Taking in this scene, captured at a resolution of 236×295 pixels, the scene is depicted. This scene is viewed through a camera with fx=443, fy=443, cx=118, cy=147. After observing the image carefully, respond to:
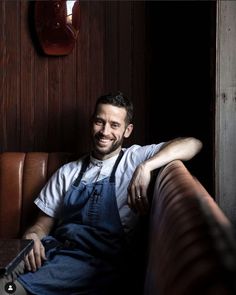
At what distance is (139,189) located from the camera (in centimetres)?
170

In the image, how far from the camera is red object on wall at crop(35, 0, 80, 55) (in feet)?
8.00

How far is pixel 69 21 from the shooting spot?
245 cm

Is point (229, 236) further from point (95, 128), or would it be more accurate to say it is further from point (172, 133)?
point (172, 133)

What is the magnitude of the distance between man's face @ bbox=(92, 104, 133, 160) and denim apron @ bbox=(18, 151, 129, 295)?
0.07 m

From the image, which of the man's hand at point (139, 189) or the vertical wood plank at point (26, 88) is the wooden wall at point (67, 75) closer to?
the vertical wood plank at point (26, 88)

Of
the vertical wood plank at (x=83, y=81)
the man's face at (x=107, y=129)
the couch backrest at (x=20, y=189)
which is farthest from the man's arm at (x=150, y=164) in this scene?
the vertical wood plank at (x=83, y=81)

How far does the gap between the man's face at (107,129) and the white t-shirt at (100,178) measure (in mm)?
50

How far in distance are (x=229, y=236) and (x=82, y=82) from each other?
2163mm

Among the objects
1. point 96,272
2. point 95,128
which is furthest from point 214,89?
point 96,272

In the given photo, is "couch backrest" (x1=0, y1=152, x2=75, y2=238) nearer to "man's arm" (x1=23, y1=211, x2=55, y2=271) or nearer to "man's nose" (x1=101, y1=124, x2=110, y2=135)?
"man's arm" (x1=23, y1=211, x2=55, y2=271)

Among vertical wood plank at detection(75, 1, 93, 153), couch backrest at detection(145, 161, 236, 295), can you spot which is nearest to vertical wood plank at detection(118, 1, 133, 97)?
vertical wood plank at detection(75, 1, 93, 153)

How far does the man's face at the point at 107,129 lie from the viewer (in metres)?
1.96

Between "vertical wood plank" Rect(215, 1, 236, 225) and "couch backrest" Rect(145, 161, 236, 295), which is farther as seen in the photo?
"vertical wood plank" Rect(215, 1, 236, 225)

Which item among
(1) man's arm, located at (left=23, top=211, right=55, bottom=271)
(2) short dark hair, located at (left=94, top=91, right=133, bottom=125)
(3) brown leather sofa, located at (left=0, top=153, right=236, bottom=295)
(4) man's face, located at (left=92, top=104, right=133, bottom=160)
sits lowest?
(1) man's arm, located at (left=23, top=211, right=55, bottom=271)
